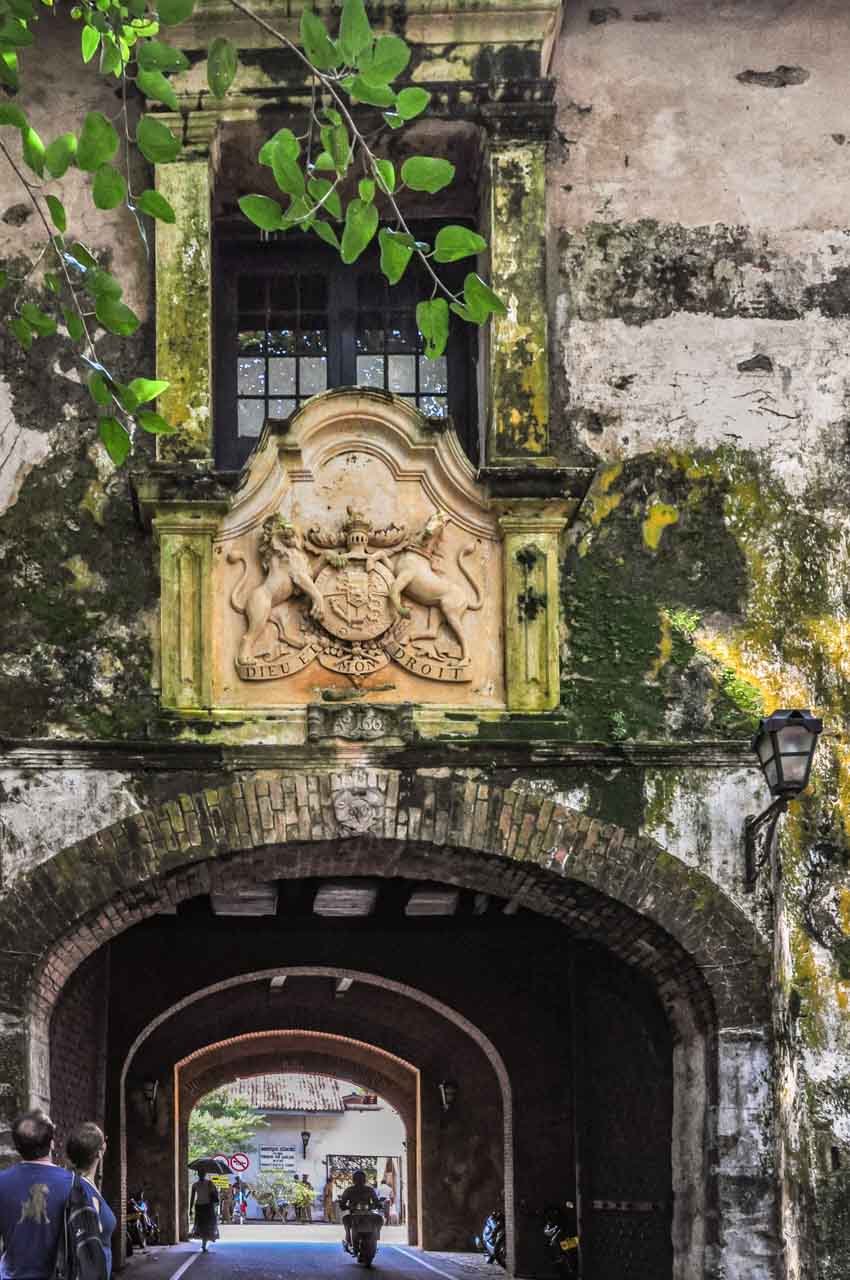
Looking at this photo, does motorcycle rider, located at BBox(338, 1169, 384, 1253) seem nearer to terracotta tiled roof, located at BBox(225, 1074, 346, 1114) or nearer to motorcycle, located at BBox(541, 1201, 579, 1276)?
motorcycle, located at BBox(541, 1201, 579, 1276)

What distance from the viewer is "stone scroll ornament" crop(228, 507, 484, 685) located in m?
10.3

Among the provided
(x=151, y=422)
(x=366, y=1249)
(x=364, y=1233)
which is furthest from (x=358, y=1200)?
(x=151, y=422)

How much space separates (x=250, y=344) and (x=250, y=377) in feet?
0.65

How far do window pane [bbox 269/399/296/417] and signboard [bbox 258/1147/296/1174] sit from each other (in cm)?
3545

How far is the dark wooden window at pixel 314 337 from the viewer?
1138 cm

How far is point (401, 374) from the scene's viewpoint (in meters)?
11.5

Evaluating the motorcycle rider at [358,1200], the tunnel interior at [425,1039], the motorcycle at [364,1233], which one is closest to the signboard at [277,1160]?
the tunnel interior at [425,1039]

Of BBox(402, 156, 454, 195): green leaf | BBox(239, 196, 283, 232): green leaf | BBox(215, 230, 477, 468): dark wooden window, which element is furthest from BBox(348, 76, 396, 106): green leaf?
BBox(215, 230, 477, 468): dark wooden window

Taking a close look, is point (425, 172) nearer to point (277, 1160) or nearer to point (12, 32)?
point (12, 32)

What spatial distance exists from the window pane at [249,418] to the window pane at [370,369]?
60 centimetres

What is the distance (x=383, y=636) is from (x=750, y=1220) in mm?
3452

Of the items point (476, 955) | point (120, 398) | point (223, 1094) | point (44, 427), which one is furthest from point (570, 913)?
point (223, 1094)

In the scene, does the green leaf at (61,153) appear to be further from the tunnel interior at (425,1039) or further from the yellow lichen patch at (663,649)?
the tunnel interior at (425,1039)

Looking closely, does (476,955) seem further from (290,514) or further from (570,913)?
(290,514)
